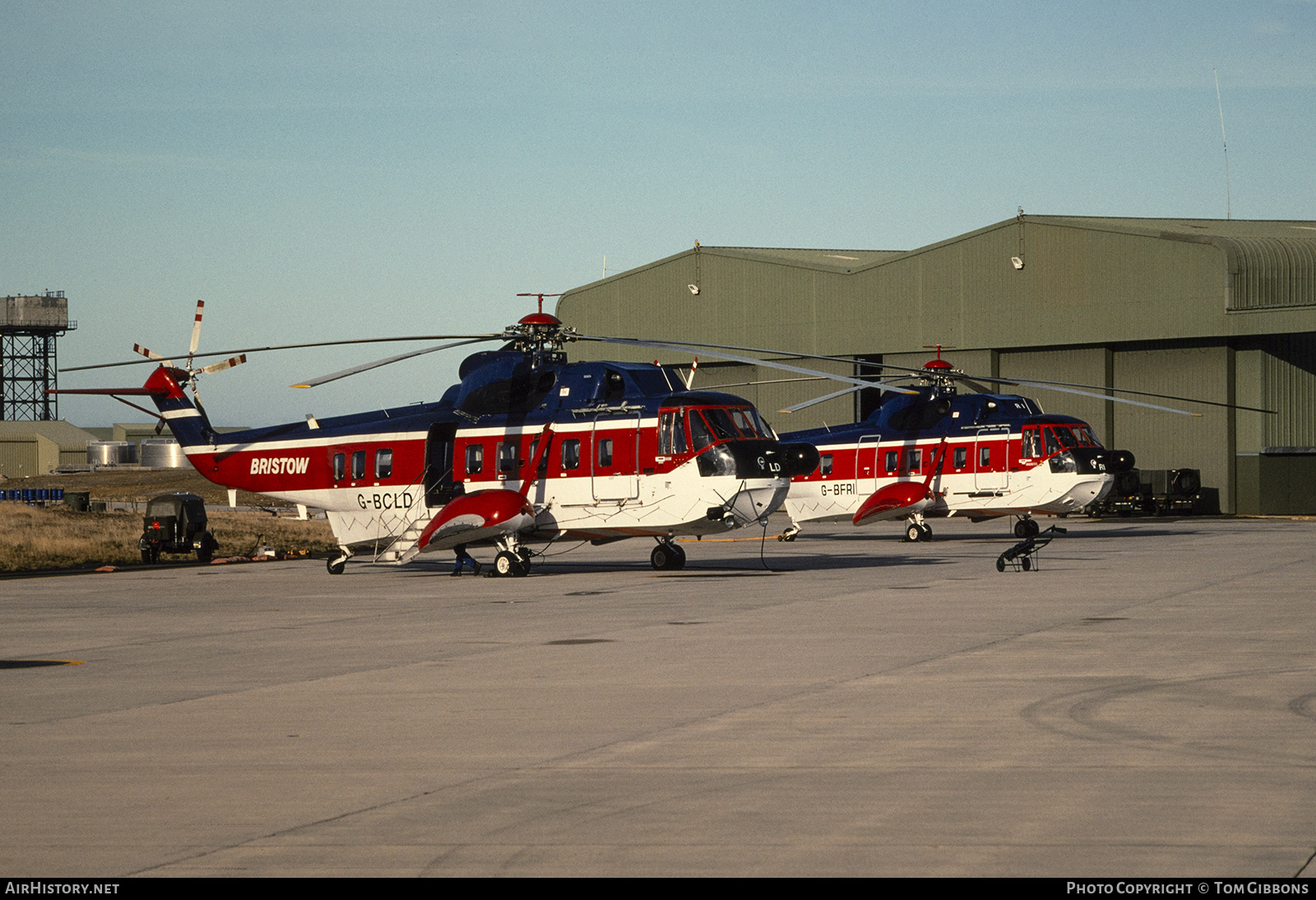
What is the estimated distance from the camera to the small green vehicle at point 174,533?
34.0m

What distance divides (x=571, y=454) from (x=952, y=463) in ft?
46.5

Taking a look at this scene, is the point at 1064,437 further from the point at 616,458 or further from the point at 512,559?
the point at 512,559

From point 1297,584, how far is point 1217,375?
35.0 meters

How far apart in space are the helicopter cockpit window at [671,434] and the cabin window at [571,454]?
1.74m

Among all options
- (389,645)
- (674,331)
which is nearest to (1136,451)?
(674,331)

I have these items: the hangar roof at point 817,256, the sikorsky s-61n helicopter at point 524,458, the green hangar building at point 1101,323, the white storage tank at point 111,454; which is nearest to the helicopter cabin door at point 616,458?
the sikorsky s-61n helicopter at point 524,458

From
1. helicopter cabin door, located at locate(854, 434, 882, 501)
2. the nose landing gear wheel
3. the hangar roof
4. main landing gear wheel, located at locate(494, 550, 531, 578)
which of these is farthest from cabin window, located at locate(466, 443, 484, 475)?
the hangar roof

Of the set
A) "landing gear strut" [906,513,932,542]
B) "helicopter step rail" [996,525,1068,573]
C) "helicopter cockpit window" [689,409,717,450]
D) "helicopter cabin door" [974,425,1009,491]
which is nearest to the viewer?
"helicopter step rail" [996,525,1068,573]

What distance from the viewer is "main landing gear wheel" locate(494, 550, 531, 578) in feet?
87.5

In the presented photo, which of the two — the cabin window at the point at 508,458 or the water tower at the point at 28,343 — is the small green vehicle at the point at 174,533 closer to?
the cabin window at the point at 508,458

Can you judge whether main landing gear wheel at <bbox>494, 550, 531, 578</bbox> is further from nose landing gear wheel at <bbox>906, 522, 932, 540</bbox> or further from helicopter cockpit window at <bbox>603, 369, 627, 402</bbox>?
nose landing gear wheel at <bbox>906, 522, 932, 540</bbox>

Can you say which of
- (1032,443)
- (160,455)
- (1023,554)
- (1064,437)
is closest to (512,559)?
(1023,554)

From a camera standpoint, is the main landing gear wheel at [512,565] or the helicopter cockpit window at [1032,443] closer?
the main landing gear wheel at [512,565]

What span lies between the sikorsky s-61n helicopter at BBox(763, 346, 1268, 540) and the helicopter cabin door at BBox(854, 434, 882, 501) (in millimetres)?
22
